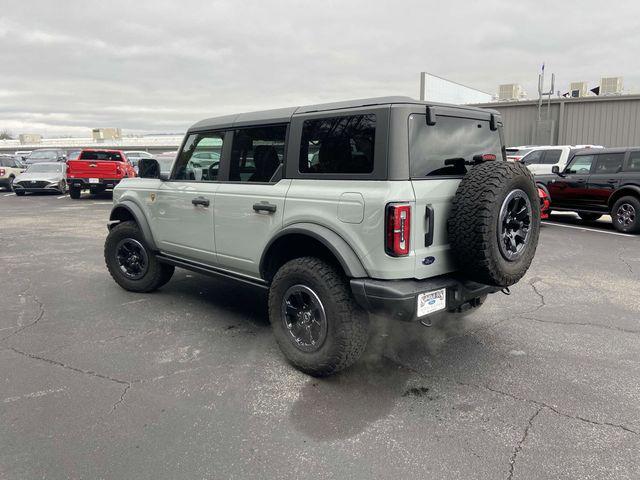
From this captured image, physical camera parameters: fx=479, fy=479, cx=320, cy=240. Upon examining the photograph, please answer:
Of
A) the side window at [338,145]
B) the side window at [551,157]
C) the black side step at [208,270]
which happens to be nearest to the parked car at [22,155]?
the side window at [551,157]

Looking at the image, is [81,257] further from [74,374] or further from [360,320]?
[360,320]

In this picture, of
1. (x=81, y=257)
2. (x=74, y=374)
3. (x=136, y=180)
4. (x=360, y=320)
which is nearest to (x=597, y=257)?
(x=360, y=320)

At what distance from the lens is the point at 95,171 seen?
15836mm

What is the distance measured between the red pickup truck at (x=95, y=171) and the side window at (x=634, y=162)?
14.0 m

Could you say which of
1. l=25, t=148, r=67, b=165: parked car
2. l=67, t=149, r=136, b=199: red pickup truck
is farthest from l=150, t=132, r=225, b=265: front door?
l=25, t=148, r=67, b=165: parked car

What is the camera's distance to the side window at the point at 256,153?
3.85 m

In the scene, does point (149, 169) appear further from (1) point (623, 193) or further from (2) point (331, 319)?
(1) point (623, 193)

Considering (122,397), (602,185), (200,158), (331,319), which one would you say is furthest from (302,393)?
(602,185)

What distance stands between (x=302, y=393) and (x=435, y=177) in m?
1.72

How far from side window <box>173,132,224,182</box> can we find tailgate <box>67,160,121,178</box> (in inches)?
483

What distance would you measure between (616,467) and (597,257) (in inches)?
229

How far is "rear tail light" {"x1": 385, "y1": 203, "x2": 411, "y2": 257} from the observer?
9.65ft

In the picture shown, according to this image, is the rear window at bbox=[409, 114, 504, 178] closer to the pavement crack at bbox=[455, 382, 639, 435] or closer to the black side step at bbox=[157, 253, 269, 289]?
the pavement crack at bbox=[455, 382, 639, 435]

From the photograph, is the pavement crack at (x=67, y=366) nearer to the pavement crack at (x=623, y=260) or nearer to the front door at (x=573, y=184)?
the pavement crack at (x=623, y=260)
